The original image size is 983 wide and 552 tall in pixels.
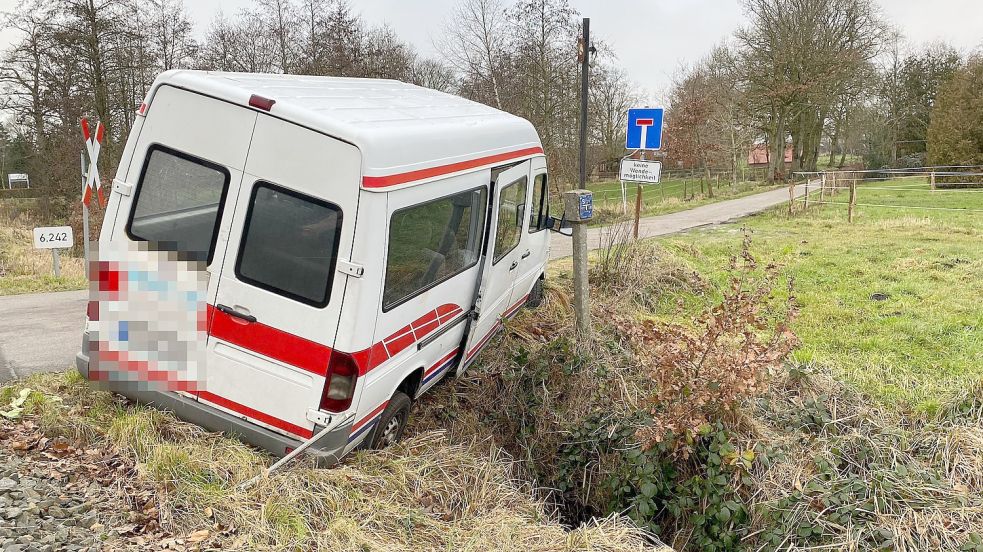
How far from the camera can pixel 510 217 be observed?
253 inches

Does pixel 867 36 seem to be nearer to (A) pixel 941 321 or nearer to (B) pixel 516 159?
(A) pixel 941 321

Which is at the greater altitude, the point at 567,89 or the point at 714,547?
the point at 567,89

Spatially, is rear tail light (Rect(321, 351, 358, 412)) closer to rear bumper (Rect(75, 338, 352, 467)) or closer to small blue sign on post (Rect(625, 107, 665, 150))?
rear bumper (Rect(75, 338, 352, 467))

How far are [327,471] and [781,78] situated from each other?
3441 centimetres

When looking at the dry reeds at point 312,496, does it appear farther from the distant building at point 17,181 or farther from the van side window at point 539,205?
the distant building at point 17,181

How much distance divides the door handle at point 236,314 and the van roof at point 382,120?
1.11 m

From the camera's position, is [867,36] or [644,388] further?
[867,36]

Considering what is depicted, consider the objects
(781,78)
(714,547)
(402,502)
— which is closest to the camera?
(402,502)

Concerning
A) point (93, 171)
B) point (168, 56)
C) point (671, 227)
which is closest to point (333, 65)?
point (168, 56)

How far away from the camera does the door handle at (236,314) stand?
13.4 ft

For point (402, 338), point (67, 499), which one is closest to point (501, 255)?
point (402, 338)

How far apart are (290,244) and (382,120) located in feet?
3.24

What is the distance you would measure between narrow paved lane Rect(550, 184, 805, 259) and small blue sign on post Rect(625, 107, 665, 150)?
163 inches

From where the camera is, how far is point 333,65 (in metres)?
22.2
